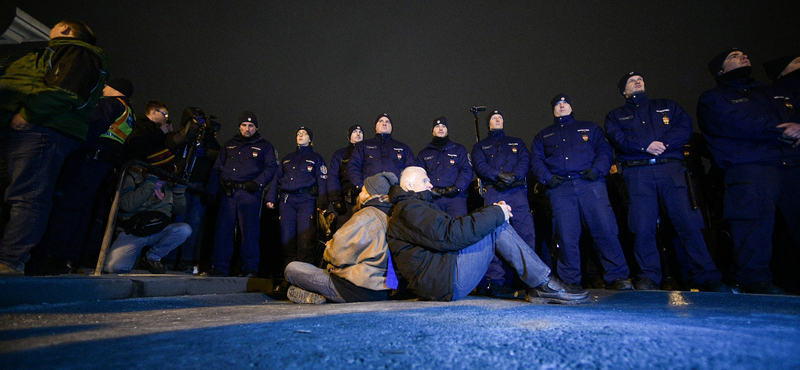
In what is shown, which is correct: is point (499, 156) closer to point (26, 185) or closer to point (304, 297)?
point (304, 297)

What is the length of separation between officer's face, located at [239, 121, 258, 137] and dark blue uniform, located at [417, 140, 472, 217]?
290 centimetres

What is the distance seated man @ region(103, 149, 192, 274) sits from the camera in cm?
392

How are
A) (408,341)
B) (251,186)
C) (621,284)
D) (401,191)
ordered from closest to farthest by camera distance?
(408,341)
(401,191)
(621,284)
(251,186)

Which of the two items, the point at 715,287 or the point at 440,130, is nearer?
the point at 715,287

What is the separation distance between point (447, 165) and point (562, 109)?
1780 mm

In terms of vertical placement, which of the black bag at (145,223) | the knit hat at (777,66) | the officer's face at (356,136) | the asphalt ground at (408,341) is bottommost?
the asphalt ground at (408,341)

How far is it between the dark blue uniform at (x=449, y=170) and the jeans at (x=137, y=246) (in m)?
3.43

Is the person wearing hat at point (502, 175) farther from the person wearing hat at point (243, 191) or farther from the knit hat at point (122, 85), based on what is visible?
the knit hat at point (122, 85)

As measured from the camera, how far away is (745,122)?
3760 millimetres

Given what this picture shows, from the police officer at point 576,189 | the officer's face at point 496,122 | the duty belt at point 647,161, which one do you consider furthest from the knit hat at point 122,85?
the duty belt at point 647,161

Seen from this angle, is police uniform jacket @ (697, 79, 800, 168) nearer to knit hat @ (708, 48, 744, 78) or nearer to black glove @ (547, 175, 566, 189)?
knit hat @ (708, 48, 744, 78)

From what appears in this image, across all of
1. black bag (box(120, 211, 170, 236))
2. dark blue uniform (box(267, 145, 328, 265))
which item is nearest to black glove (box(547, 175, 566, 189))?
dark blue uniform (box(267, 145, 328, 265))

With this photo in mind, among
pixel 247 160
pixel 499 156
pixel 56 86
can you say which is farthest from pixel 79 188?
pixel 499 156

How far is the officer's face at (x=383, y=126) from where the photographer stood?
6117 millimetres
